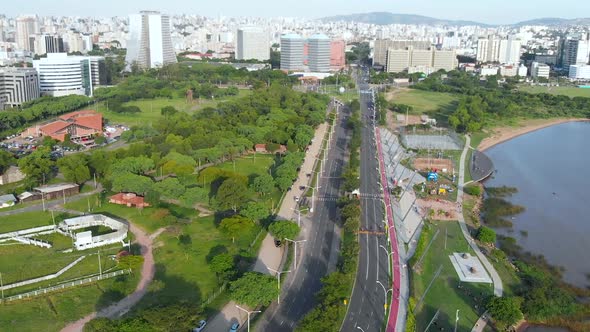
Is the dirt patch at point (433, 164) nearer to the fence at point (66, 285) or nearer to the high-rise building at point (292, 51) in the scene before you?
the fence at point (66, 285)

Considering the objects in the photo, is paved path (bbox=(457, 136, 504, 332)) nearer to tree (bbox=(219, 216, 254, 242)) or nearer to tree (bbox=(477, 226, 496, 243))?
tree (bbox=(477, 226, 496, 243))

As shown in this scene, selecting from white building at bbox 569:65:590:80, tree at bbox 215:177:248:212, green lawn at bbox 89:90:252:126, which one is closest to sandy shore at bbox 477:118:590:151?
tree at bbox 215:177:248:212

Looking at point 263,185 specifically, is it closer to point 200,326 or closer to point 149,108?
point 200,326

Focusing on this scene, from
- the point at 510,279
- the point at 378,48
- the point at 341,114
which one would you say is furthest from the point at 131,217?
the point at 378,48

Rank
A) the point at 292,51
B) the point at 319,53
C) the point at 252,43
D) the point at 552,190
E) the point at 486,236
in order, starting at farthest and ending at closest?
1. the point at 252,43
2. the point at 292,51
3. the point at 319,53
4. the point at 552,190
5. the point at 486,236

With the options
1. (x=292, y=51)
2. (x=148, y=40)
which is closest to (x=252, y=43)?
(x=292, y=51)

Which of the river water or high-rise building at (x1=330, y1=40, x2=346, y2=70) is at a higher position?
high-rise building at (x1=330, y1=40, x2=346, y2=70)

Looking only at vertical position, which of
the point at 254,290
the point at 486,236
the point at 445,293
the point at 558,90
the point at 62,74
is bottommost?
the point at 445,293
